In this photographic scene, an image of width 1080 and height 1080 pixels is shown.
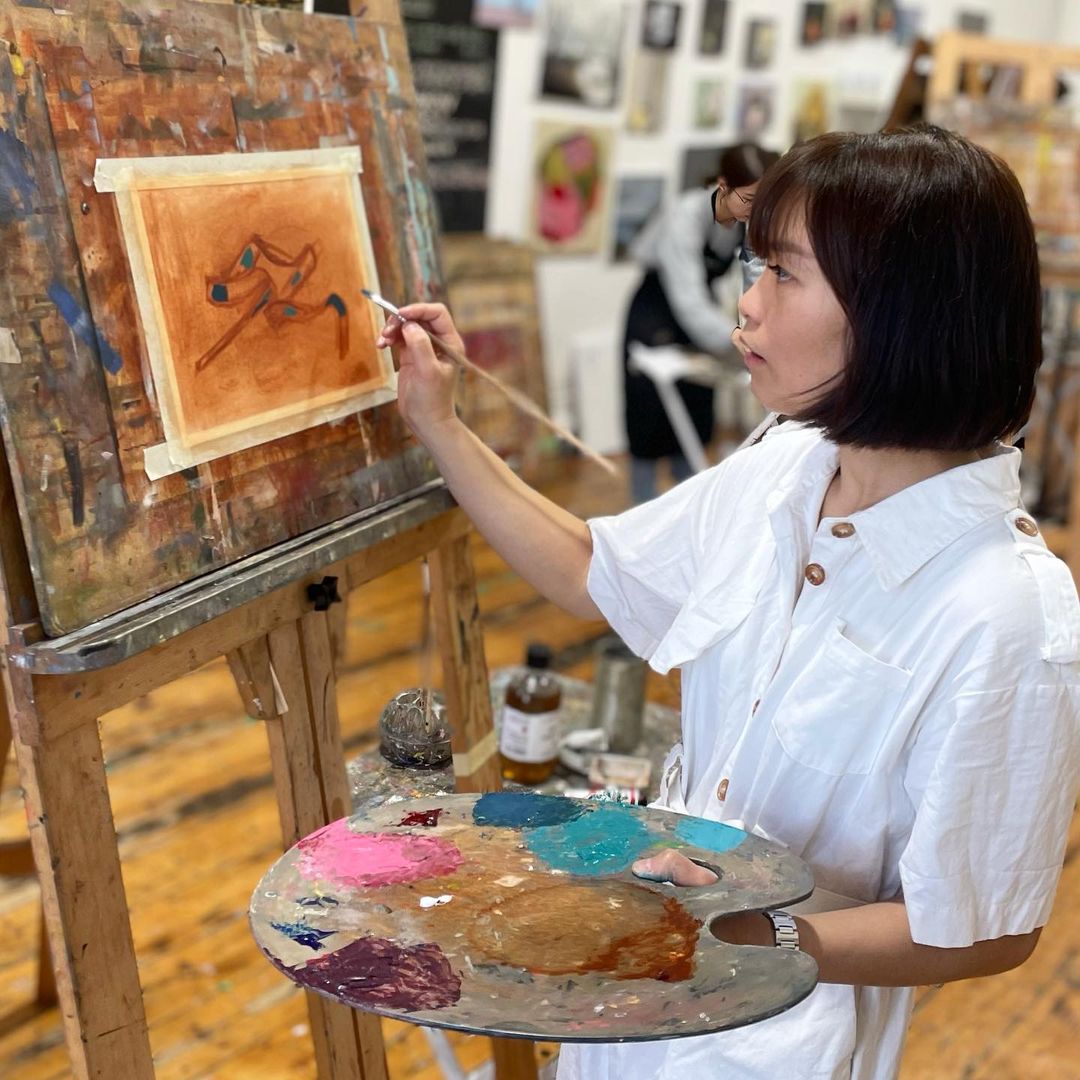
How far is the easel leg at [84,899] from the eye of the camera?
3.15 feet

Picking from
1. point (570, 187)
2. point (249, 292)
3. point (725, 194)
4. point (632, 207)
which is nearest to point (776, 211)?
point (725, 194)

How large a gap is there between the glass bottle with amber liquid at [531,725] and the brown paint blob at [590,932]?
36.2 inches

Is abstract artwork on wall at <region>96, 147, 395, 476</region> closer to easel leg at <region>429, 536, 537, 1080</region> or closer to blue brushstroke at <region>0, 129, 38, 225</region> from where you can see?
blue brushstroke at <region>0, 129, 38, 225</region>

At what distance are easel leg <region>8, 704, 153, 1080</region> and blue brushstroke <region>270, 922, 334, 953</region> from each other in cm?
19

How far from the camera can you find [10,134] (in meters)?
0.91

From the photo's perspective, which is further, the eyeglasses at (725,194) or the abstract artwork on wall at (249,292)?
the eyeglasses at (725,194)

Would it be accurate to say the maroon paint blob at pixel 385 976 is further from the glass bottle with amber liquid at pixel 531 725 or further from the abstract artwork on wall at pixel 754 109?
the abstract artwork on wall at pixel 754 109

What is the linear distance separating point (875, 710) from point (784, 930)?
0.19 metres

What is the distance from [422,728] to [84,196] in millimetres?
632

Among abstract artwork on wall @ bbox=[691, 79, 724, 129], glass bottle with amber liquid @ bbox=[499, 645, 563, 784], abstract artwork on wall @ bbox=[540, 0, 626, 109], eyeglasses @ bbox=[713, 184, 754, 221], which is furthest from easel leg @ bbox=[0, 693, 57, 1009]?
abstract artwork on wall @ bbox=[691, 79, 724, 129]

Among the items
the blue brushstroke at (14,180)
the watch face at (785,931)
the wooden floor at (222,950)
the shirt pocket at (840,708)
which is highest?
the blue brushstroke at (14,180)

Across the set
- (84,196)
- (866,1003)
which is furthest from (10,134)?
(866,1003)

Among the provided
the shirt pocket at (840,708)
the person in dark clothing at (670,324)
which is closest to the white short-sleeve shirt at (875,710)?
the shirt pocket at (840,708)

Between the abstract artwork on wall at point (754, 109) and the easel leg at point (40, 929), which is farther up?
the abstract artwork on wall at point (754, 109)
